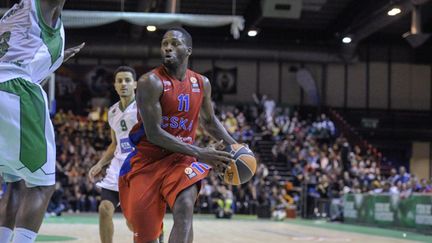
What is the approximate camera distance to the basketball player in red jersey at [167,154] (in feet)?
15.0

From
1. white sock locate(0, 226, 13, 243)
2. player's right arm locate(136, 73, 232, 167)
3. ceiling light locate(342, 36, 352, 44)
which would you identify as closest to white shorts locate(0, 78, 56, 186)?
white sock locate(0, 226, 13, 243)

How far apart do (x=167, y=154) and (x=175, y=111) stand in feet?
0.95

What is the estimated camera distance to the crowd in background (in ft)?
72.8

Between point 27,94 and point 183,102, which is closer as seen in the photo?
point 27,94

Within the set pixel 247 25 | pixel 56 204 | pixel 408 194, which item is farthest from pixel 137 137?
pixel 247 25

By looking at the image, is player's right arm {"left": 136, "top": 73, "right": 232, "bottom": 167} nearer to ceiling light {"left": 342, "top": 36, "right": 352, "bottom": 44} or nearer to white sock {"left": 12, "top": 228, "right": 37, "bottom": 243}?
white sock {"left": 12, "top": 228, "right": 37, "bottom": 243}

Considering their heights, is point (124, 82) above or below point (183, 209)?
above

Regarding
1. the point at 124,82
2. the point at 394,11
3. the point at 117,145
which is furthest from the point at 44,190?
the point at 394,11

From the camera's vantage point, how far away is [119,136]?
698cm

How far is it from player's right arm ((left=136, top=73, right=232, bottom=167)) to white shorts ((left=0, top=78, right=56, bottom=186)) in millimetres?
799

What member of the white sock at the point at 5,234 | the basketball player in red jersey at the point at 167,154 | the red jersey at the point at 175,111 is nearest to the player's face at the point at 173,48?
the basketball player in red jersey at the point at 167,154

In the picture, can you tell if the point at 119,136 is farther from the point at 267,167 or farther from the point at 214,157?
the point at 267,167

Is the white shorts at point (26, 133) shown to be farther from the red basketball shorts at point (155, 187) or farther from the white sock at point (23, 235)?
the red basketball shorts at point (155, 187)

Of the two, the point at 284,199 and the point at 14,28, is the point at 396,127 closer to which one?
the point at 284,199
